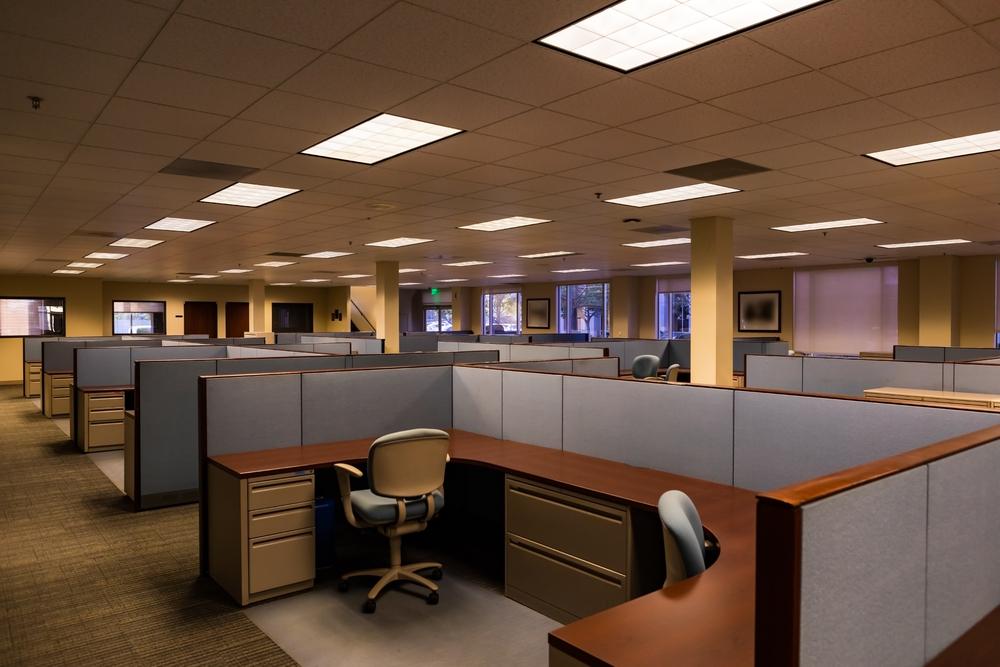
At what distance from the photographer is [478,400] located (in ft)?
13.5

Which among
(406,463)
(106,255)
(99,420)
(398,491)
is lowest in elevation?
(99,420)

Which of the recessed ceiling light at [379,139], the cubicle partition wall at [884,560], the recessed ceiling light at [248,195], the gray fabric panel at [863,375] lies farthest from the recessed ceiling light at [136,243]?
the cubicle partition wall at [884,560]

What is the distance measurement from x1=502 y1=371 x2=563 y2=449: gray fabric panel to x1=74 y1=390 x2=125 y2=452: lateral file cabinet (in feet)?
15.9

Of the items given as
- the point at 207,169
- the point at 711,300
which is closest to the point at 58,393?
the point at 207,169

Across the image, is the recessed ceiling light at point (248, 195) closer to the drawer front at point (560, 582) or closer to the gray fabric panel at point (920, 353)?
the drawer front at point (560, 582)

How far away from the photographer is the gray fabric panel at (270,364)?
514 cm

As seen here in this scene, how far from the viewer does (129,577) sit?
3500mm

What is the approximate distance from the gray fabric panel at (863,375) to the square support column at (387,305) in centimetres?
606

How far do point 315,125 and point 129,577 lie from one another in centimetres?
262

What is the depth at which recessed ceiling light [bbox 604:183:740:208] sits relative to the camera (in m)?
5.04

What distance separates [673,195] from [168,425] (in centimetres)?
433

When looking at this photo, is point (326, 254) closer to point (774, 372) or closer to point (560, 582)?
point (774, 372)

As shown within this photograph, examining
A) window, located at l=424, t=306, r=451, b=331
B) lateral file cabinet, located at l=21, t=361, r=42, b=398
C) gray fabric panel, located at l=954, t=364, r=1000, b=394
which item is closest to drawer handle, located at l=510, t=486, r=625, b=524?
gray fabric panel, located at l=954, t=364, r=1000, b=394

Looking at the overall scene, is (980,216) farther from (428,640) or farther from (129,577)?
(129,577)
